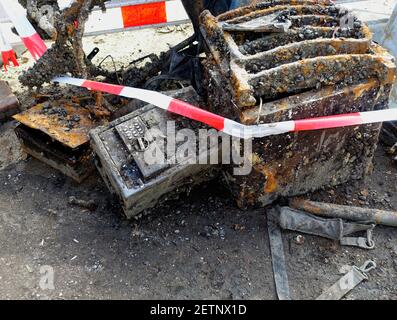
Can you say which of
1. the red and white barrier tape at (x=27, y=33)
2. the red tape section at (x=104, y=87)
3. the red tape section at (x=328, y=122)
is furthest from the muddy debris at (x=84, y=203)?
the red tape section at (x=328, y=122)

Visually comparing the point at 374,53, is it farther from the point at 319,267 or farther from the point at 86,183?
the point at 86,183

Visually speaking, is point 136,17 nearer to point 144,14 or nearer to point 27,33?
point 144,14

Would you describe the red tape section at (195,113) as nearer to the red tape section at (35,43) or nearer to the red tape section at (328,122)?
the red tape section at (328,122)

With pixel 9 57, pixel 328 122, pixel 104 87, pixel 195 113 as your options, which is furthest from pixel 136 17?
pixel 328 122

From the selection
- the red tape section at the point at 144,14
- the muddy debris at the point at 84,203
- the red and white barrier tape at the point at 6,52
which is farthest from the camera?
the red tape section at the point at 144,14

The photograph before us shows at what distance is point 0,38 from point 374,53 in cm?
407

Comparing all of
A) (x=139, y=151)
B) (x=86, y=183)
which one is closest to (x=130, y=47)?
(x=86, y=183)

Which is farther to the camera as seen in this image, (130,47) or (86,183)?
(130,47)

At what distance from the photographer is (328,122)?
304cm

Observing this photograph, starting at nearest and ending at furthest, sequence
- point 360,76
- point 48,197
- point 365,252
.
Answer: point 360,76 → point 365,252 → point 48,197

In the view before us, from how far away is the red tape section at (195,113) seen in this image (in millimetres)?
3142

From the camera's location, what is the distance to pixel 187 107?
3.28 metres

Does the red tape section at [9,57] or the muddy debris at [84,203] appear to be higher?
the red tape section at [9,57]

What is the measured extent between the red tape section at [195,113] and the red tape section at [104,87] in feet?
2.18
